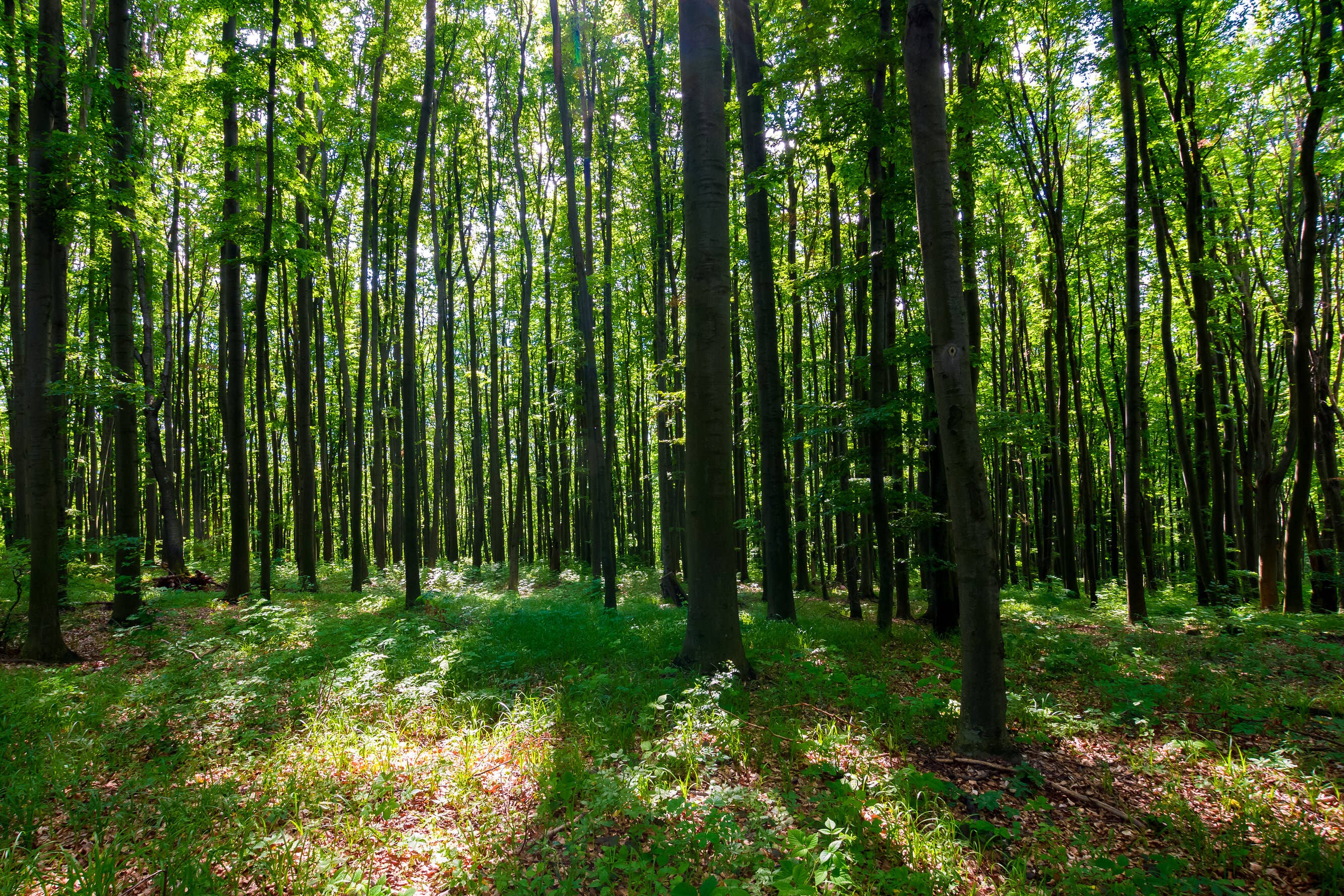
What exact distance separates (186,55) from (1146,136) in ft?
70.7

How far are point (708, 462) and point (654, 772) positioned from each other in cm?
306

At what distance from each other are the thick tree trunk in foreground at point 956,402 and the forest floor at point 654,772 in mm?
561

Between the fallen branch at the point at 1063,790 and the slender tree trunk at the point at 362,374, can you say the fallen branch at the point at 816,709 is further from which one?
the slender tree trunk at the point at 362,374

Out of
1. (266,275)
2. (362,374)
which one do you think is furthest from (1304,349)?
(362,374)

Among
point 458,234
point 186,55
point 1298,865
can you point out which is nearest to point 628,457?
point 458,234

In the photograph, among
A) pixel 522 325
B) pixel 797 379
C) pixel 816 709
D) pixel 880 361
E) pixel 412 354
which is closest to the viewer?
pixel 816 709

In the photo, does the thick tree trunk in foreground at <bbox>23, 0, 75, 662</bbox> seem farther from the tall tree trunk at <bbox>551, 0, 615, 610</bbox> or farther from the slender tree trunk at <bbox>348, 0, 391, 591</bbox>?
the tall tree trunk at <bbox>551, 0, 615, 610</bbox>

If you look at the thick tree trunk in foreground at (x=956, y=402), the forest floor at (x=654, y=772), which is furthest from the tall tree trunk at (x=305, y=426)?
the thick tree trunk in foreground at (x=956, y=402)

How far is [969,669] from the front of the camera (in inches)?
183

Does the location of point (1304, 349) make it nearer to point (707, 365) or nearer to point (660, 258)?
point (707, 365)

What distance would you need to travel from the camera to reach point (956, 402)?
182 inches

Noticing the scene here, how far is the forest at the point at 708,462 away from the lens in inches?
143

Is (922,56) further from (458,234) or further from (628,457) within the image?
(628,457)

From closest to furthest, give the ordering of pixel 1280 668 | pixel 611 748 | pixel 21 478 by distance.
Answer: pixel 611 748 < pixel 1280 668 < pixel 21 478
